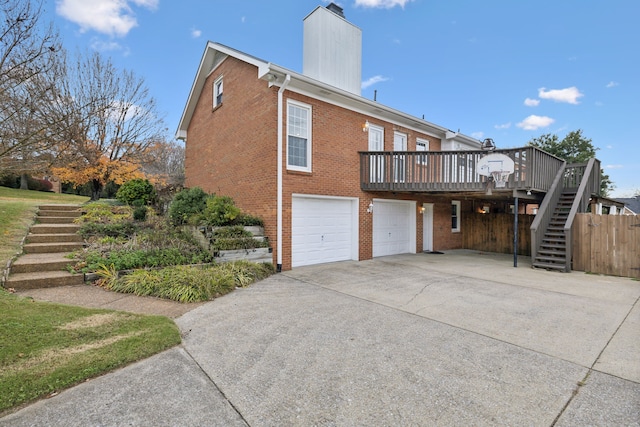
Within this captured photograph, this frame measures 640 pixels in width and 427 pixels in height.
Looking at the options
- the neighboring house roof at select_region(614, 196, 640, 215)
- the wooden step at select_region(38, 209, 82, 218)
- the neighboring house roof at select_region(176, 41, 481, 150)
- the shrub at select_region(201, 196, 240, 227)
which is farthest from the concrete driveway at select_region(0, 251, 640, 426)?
the neighboring house roof at select_region(614, 196, 640, 215)

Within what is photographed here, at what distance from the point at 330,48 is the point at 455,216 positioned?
9615 millimetres

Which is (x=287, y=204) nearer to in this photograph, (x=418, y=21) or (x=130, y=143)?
(x=418, y=21)

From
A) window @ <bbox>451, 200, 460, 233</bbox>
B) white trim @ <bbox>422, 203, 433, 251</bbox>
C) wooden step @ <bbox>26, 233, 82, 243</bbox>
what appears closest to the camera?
wooden step @ <bbox>26, 233, 82, 243</bbox>

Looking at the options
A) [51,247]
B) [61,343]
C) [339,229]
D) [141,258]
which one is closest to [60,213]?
[51,247]

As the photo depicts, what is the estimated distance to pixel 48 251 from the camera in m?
7.08

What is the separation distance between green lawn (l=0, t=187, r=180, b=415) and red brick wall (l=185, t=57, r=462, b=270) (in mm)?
4672

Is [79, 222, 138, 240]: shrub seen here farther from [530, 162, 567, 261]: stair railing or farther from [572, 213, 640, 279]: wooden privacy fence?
[572, 213, 640, 279]: wooden privacy fence

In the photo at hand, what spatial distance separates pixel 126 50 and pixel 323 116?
1279 centimetres

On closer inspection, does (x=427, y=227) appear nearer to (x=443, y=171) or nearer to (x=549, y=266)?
(x=443, y=171)

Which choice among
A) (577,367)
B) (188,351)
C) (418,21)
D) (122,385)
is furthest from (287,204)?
(418,21)

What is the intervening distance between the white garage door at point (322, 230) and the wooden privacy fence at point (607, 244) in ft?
21.7

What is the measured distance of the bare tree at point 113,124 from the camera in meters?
15.9

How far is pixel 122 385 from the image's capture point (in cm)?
276

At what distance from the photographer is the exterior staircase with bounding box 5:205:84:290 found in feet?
18.4
